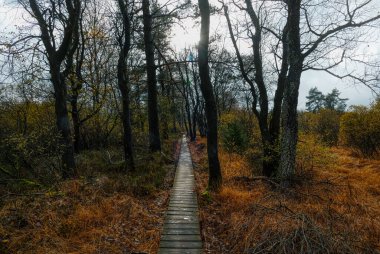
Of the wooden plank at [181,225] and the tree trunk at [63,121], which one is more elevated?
the tree trunk at [63,121]

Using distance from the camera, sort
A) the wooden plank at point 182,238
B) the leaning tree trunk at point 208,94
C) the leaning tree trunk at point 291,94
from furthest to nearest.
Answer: the leaning tree trunk at point 208,94 → the leaning tree trunk at point 291,94 → the wooden plank at point 182,238

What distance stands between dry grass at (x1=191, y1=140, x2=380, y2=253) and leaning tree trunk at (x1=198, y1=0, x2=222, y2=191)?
50 centimetres

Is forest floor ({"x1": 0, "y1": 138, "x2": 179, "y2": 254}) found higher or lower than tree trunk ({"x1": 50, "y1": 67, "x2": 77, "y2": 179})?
lower

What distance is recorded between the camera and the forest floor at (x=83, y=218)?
4113 millimetres

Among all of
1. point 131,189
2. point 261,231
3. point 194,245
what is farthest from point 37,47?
point 261,231

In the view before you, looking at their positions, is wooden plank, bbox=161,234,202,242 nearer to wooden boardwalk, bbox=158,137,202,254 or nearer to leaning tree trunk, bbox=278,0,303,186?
wooden boardwalk, bbox=158,137,202,254

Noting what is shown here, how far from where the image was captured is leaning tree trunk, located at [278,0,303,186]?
6.21 meters

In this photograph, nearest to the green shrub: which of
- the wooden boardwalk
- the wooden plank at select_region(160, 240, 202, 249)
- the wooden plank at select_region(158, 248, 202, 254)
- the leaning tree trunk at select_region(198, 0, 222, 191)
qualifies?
the leaning tree trunk at select_region(198, 0, 222, 191)

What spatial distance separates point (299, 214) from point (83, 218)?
13.1 feet

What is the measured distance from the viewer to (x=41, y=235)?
4.24 m

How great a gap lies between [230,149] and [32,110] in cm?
1058

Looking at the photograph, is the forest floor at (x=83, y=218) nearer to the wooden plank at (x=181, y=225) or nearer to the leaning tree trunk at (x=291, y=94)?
the wooden plank at (x=181, y=225)

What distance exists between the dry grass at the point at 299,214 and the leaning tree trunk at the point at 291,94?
2.15 feet

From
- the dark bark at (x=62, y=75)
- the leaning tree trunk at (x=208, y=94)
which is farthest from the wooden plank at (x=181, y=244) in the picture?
the dark bark at (x=62, y=75)
